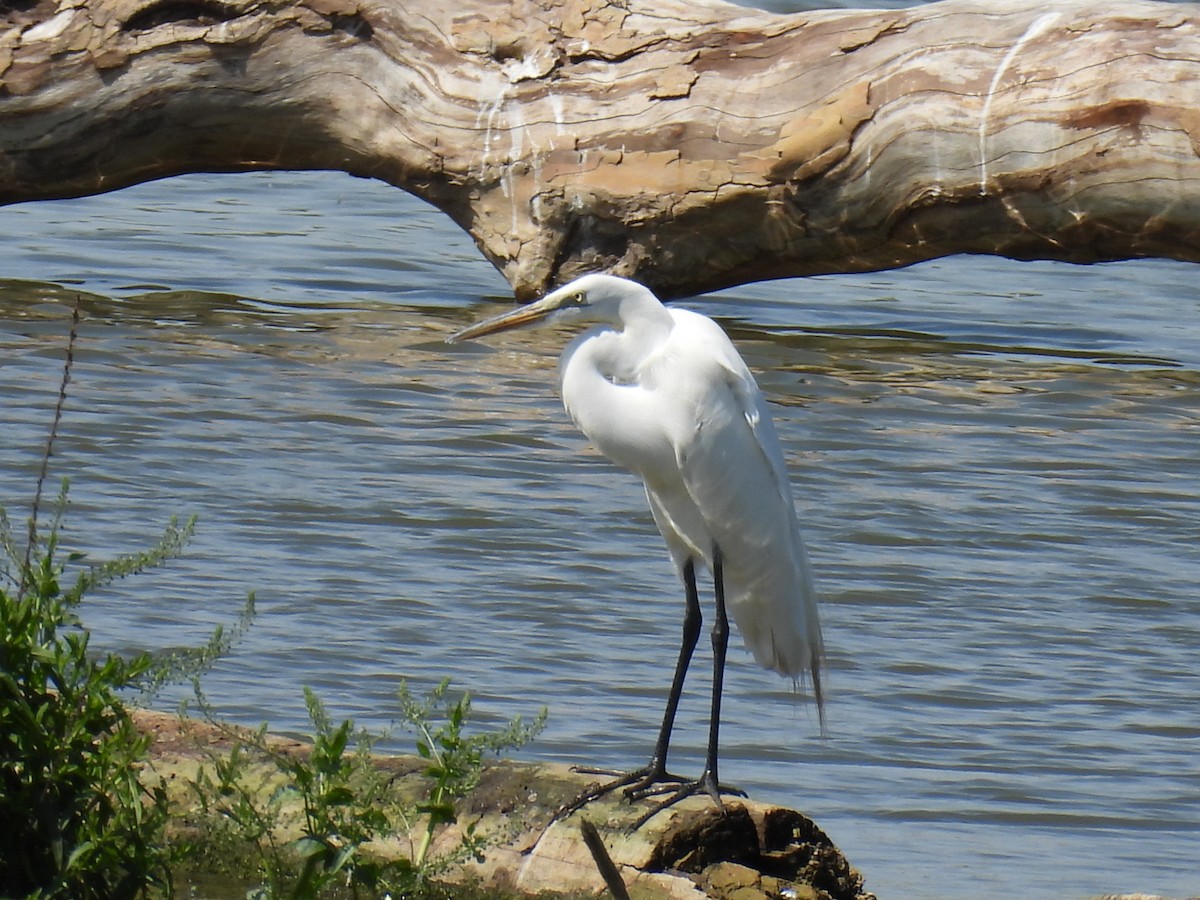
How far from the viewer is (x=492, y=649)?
5027 millimetres

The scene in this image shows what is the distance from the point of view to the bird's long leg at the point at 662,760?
3.58 m

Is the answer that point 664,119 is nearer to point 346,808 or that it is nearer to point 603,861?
point 346,808

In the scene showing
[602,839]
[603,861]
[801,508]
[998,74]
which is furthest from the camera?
[998,74]

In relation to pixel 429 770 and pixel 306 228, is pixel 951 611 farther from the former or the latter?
pixel 306 228

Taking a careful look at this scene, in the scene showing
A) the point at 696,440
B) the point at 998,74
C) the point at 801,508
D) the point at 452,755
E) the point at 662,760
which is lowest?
the point at 801,508

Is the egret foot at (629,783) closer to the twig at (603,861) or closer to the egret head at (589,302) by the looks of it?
the egret head at (589,302)

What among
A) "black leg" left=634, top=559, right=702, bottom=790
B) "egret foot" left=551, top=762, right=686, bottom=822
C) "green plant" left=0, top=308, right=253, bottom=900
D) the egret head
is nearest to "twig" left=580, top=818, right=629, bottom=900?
"green plant" left=0, top=308, right=253, bottom=900

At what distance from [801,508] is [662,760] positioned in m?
2.59

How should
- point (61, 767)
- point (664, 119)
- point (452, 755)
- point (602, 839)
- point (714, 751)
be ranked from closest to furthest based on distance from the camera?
point (61, 767) < point (452, 755) < point (602, 839) < point (714, 751) < point (664, 119)

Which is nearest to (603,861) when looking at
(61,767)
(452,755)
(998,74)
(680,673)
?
(452,755)

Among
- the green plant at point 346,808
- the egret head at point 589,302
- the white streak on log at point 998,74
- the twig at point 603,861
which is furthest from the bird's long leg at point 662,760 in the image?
the white streak on log at point 998,74

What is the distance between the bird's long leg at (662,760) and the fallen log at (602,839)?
25mm

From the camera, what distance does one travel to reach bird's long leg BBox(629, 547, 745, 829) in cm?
362

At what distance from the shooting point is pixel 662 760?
3.95 metres
